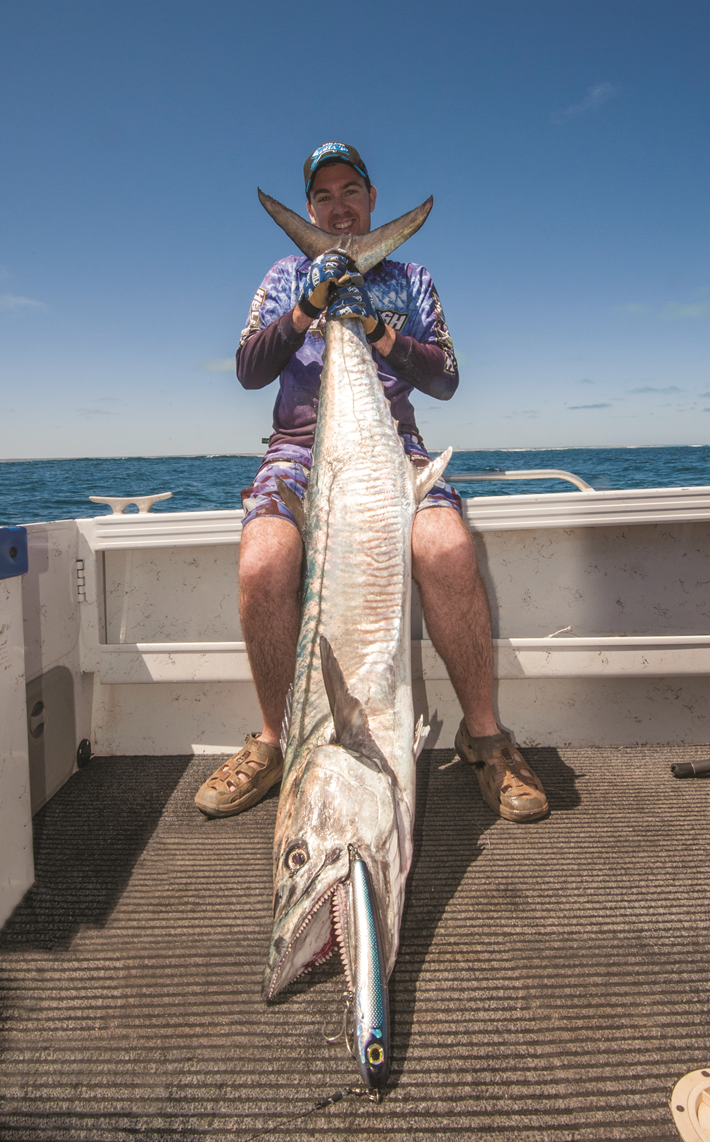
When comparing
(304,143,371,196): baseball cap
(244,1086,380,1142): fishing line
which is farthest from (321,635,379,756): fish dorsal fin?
(304,143,371,196): baseball cap

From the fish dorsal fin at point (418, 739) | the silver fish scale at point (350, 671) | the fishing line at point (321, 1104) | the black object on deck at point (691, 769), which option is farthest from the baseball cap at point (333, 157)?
the fishing line at point (321, 1104)

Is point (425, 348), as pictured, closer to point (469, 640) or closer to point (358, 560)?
point (358, 560)

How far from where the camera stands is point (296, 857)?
1311 millimetres

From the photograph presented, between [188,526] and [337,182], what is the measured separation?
5.31 feet

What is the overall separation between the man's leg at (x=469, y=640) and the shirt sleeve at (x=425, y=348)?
1.89 feet

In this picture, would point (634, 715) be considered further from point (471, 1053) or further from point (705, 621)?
point (471, 1053)

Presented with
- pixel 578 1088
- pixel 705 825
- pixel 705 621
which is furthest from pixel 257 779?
pixel 705 621

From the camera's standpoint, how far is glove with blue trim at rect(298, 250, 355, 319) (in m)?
2.08

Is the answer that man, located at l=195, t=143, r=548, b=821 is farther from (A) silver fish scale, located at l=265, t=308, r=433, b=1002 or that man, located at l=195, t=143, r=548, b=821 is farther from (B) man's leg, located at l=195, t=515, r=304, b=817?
(A) silver fish scale, located at l=265, t=308, r=433, b=1002

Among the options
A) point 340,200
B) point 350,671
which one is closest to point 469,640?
point 350,671

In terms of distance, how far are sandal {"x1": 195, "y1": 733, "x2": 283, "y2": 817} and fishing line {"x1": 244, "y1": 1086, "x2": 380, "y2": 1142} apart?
3.43 ft

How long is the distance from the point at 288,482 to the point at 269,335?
0.55 m

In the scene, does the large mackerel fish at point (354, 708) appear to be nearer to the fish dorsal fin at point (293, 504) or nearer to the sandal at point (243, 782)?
the fish dorsal fin at point (293, 504)

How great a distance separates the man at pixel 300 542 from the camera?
6.75 feet
